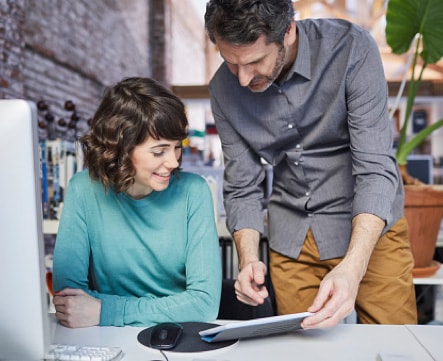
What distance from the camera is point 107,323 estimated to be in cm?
108

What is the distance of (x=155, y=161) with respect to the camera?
133 centimetres

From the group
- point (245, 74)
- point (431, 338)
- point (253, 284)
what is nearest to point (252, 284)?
point (253, 284)

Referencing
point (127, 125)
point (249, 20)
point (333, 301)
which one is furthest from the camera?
point (127, 125)

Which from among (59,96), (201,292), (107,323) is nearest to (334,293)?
(201,292)

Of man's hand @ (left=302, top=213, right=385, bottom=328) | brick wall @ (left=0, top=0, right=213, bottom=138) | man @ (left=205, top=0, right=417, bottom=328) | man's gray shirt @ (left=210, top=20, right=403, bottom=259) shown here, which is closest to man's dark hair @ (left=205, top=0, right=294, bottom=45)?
man @ (left=205, top=0, right=417, bottom=328)

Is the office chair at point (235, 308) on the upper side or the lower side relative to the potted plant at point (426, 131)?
lower

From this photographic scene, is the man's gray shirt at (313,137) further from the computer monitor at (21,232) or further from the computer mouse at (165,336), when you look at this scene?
the computer monitor at (21,232)

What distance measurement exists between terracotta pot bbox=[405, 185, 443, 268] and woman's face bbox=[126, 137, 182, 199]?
0.98 m

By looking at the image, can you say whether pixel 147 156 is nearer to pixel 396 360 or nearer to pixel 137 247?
pixel 137 247

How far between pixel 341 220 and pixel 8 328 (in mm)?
1029

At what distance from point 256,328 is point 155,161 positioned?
2.00ft

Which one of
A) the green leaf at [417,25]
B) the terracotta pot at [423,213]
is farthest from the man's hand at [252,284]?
the green leaf at [417,25]

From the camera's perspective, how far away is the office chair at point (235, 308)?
129cm

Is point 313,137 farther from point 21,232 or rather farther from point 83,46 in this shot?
point 83,46
